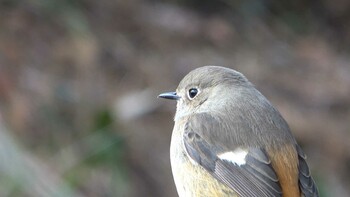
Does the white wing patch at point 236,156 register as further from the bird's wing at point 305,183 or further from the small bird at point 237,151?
the bird's wing at point 305,183

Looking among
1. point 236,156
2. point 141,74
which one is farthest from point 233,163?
point 141,74

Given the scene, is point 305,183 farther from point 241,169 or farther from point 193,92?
point 193,92

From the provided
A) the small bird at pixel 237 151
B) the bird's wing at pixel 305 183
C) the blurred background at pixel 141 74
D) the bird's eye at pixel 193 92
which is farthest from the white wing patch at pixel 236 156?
the blurred background at pixel 141 74

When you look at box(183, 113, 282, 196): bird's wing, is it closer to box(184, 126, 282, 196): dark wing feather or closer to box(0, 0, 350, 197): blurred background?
box(184, 126, 282, 196): dark wing feather

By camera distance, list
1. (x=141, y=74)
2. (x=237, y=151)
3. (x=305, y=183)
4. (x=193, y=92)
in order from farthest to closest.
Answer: (x=141, y=74)
(x=193, y=92)
(x=237, y=151)
(x=305, y=183)

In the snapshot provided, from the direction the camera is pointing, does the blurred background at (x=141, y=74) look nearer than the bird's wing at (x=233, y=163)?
No

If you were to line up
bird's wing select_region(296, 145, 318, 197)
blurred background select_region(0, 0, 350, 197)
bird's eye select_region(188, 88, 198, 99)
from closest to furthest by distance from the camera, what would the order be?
bird's wing select_region(296, 145, 318, 197), bird's eye select_region(188, 88, 198, 99), blurred background select_region(0, 0, 350, 197)

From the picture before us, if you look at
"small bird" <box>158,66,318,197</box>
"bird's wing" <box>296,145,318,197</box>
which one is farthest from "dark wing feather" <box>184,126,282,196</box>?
"bird's wing" <box>296,145,318,197</box>

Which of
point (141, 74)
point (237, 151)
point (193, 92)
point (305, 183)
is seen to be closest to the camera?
point (305, 183)
